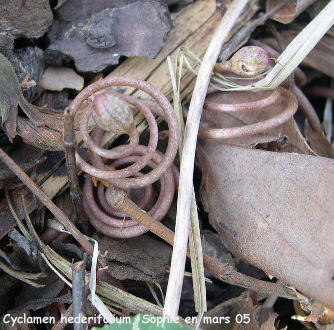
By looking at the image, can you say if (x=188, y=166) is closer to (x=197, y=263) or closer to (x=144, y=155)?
(x=144, y=155)

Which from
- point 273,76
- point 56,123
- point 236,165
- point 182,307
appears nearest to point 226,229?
point 236,165

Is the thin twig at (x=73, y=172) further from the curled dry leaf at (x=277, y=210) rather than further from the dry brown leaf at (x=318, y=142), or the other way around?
the dry brown leaf at (x=318, y=142)

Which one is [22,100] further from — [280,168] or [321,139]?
[321,139]

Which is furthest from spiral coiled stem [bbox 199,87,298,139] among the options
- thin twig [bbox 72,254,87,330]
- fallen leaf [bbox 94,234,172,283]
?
thin twig [bbox 72,254,87,330]

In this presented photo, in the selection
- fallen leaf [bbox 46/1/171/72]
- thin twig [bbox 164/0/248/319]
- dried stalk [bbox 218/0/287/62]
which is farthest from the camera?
dried stalk [bbox 218/0/287/62]

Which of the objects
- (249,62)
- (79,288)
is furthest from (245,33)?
(79,288)

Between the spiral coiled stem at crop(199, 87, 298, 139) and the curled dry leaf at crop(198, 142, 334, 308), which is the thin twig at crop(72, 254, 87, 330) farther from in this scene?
the spiral coiled stem at crop(199, 87, 298, 139)
